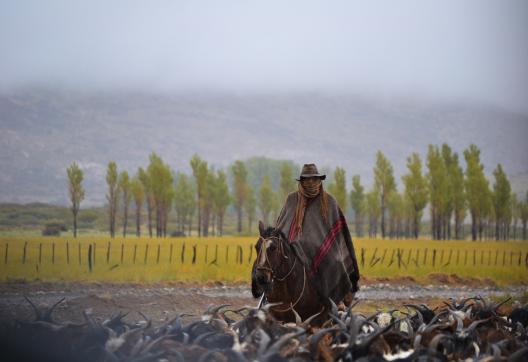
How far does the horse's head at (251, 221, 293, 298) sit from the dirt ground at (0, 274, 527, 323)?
23.9 feet

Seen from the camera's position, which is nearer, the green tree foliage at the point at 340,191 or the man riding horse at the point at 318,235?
the man riding horse at the point at 318,235

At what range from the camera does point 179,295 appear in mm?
21344

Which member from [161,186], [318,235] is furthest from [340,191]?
[318,235]

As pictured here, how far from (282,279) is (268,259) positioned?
47 cm

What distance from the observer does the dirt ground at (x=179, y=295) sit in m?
18.3

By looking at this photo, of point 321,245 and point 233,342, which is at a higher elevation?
point 321,245

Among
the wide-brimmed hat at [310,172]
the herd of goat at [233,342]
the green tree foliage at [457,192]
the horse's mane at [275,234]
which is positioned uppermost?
the green tree foliage at [457,192]

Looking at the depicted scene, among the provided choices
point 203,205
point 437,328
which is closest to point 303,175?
point 437,328

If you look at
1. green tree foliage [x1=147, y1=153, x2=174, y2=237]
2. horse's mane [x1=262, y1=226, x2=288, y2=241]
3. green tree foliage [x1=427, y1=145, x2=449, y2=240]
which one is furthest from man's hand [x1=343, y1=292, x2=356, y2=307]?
green tree foliage [x1=147, y1=153, x2=174, y2=237]

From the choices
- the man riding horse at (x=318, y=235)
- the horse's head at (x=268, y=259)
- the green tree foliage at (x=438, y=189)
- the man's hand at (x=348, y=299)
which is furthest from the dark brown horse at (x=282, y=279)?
the green tree foliage at (x=438, y=189)

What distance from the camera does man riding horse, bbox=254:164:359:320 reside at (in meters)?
A: 10.1

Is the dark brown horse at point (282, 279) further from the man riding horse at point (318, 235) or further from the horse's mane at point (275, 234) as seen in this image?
the man riding horse at point (318, 235)

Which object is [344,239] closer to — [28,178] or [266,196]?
[266,196]

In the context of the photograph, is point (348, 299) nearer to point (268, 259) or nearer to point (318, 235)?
point (318, 235)
